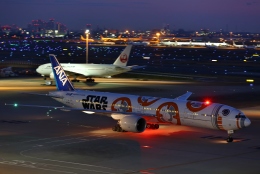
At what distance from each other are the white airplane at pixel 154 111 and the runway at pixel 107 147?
1.11 m

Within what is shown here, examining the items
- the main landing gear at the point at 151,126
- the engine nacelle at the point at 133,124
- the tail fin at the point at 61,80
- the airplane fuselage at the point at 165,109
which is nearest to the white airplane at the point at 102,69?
the tail fin at the point at 61,80

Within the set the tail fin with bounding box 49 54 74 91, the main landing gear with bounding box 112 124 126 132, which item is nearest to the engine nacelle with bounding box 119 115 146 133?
the main landing gear with bounding box 112 124 126 132

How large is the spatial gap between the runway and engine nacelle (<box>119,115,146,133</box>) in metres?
0.72

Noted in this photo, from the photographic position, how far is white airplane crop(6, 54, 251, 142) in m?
44.2

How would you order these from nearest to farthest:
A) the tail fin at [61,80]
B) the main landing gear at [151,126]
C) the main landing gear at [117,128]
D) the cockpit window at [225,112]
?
the cockpit window at [225,112]
the main landing gear at [117,128]
the main landing gear at [151,126]
the tail fin at [61,80]

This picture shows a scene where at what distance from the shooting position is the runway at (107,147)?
1389 inches

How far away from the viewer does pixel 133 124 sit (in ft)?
149

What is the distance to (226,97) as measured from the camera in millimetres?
77750

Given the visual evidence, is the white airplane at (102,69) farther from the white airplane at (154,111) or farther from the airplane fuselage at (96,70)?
the white airplane at (154,111)

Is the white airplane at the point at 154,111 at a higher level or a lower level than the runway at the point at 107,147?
higher

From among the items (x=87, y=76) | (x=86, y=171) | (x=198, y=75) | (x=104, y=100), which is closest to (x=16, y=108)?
(x=104, y=100)

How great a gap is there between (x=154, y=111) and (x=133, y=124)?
313 centimetres

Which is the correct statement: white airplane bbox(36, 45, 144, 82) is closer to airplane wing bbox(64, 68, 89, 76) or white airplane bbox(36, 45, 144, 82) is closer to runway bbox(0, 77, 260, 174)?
airplane wing bbox(64, 68, 89, 76)

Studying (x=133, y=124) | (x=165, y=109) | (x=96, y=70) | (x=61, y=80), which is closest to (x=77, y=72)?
(x=96, y=70)
